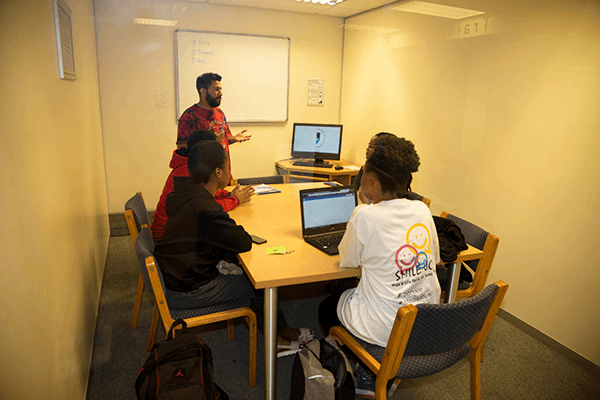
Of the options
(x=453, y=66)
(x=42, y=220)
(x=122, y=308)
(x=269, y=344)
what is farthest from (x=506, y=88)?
(x=122, y=308)

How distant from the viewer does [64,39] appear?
80.0 inches

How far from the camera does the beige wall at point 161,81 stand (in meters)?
3.89

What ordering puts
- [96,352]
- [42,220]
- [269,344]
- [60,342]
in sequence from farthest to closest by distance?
[96,352], [269,344], [60,342], [42,220]

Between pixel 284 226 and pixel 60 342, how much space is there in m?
1.27

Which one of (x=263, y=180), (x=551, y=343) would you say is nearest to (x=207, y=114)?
(x=263, y=180)

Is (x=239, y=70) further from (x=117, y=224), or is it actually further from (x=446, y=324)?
(x=446, y=324)

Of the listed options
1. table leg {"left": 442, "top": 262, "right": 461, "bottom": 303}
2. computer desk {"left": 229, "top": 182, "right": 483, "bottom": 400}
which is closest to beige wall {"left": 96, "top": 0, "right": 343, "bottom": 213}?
computer desk {"left": 229, "top": 182, "right": 483, "bottom": 400}

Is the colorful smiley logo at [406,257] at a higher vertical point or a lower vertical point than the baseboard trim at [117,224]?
higher

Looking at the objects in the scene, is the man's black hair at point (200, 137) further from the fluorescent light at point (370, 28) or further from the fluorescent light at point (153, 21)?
the fluorescent light at point (370, 28)

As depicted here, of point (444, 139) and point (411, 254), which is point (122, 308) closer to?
point (411, 254)

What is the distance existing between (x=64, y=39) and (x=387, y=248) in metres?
2.01

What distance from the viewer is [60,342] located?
1.51 m

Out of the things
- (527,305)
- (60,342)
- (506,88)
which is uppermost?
(506,88)

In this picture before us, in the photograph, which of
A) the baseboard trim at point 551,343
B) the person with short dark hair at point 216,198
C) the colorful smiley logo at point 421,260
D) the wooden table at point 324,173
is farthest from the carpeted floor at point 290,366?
the wooden table at point 324,173
